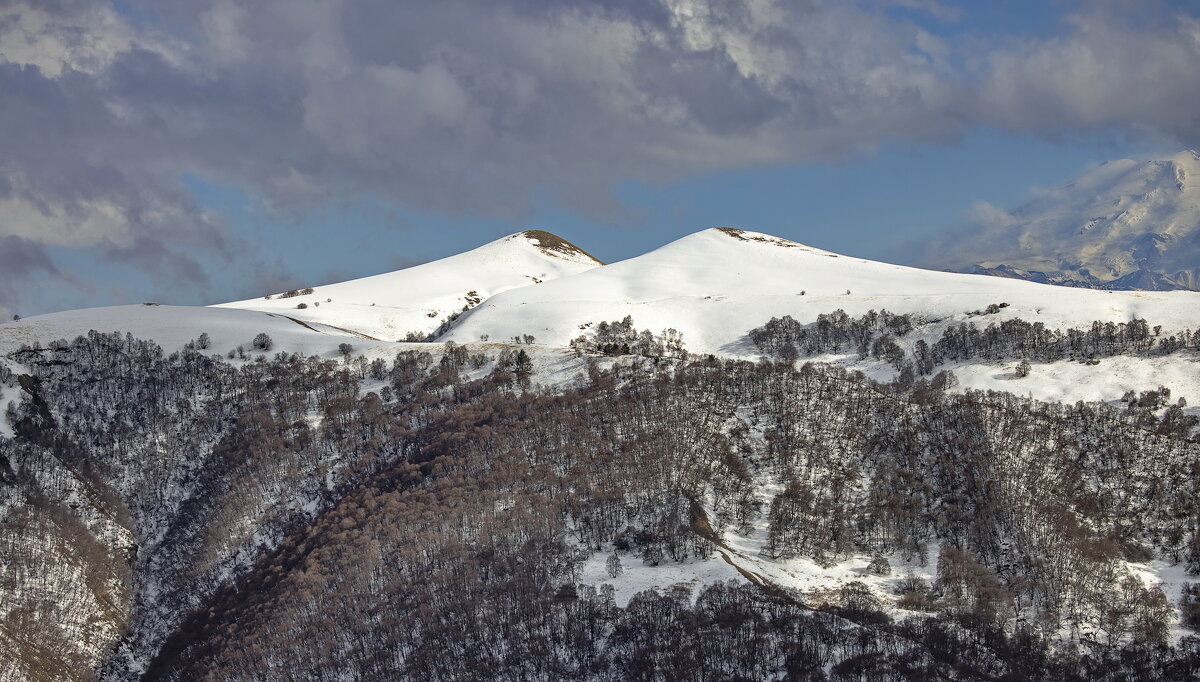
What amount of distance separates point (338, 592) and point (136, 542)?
49.9 metres

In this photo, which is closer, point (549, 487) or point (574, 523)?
point (574, 523)

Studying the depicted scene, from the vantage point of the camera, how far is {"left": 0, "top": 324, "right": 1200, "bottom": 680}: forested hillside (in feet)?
364

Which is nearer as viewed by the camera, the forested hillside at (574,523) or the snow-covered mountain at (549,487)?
the forested hillside at (574,523)

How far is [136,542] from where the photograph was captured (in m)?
158

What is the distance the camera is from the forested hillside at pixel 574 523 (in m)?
111

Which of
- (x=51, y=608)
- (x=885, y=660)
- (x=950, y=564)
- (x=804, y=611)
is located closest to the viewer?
(x=885, y=660)

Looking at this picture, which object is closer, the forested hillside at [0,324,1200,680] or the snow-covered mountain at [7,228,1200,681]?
the forested hillside at [0,324,1200,680]

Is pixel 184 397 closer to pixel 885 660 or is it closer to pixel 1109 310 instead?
pixel 885 660

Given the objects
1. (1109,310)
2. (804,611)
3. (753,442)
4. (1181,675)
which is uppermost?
(1109,310)

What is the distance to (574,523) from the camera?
13025 centimetres

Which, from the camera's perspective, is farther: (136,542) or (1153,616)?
(136,542)

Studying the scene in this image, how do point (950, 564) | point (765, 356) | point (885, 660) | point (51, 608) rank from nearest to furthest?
point (885, 660), point (950, 564), point (51, 608), point (765, 356)

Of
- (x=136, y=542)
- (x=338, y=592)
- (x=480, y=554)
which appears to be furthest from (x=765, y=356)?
Answer: (x=136, y=542)

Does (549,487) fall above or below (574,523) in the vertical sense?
above
